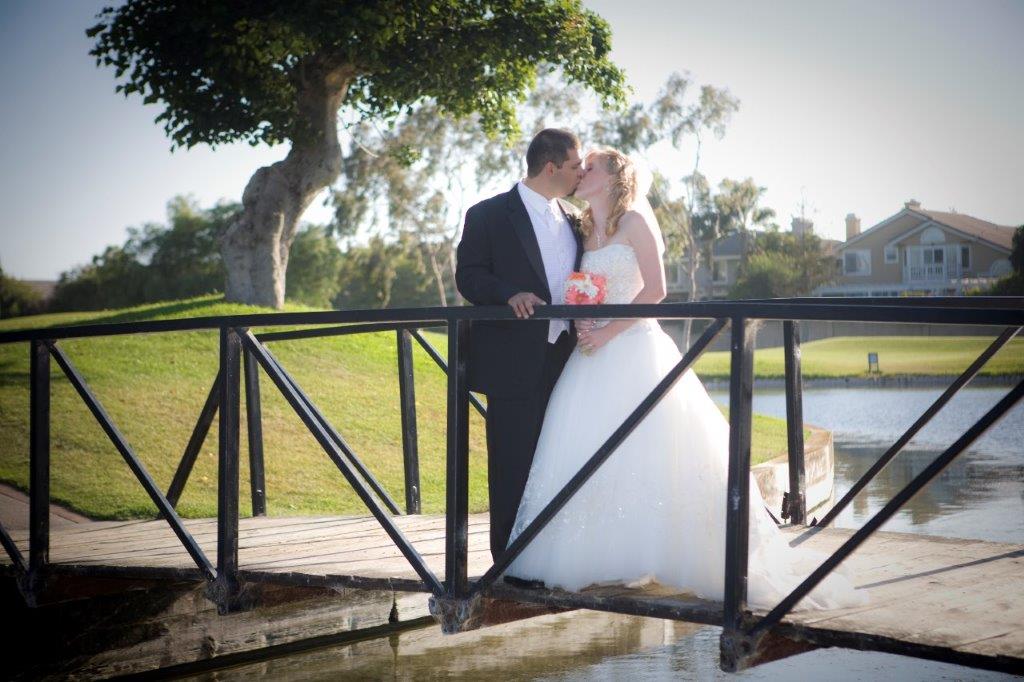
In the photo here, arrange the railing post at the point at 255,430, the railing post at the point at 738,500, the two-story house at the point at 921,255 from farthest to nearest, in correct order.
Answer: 1. the two-story house at the point at 921,255
2. the railing post at the point at 255,430
3. the railing post at the point at 738,500

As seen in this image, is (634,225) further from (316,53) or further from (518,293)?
(316,53)

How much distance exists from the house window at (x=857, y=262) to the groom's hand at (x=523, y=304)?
64909 millimetres

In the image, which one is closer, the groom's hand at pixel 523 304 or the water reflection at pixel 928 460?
the groom's hand at pixel 523 304

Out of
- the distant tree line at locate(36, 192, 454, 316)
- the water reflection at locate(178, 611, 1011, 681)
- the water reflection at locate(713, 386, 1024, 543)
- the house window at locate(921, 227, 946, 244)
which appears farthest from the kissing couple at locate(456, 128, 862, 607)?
the house window at locate(921, 227, 946, 244)

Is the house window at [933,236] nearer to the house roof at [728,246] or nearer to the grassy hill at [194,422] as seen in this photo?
the house roof at [728,246]

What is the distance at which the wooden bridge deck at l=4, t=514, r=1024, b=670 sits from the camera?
3.37 m

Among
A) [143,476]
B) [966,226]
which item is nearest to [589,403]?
[143,476]

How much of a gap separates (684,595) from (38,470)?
3.59 meters

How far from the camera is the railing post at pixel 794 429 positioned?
17.7ft

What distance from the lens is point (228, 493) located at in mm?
5059

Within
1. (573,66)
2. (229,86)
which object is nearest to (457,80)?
(573,66)

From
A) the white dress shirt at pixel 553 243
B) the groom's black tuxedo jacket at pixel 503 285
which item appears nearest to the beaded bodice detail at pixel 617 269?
the white dress shirt at pixel 553 243

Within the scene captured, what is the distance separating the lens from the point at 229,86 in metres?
17.3

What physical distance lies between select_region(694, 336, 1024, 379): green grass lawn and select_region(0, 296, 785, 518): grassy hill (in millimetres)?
15178
